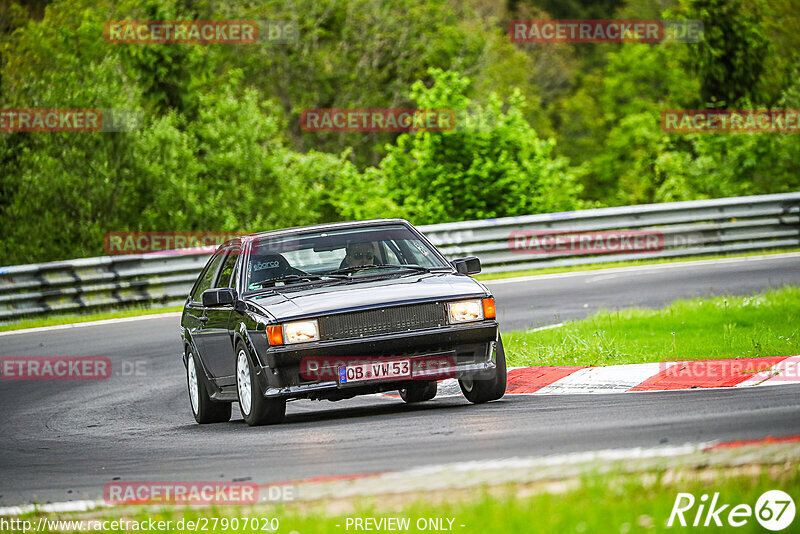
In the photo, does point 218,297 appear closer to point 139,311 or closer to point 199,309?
point 199,309

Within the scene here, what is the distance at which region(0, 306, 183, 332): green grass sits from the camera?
18.9m

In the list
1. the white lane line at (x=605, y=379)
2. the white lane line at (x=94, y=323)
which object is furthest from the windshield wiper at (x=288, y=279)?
the white lane line at (x=94, y=323)

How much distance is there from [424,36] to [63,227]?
22960mm

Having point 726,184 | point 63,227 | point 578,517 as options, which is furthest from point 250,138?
point 578,517

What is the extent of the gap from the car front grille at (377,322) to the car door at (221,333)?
1.20 meters

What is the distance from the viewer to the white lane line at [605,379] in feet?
31.9

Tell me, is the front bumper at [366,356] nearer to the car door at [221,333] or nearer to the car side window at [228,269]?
the car door at [221,333]

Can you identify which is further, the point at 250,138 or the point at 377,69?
the point at 377,69

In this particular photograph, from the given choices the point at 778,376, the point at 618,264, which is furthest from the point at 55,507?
the point at 618,264

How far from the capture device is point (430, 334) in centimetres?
870

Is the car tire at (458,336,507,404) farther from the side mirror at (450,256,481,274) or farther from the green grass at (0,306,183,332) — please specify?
the green grass at (0,306,183,332)

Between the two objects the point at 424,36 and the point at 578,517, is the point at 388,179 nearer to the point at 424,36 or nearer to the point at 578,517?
the point at 424,36

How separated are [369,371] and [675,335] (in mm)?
4277

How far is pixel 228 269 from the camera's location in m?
10.3
